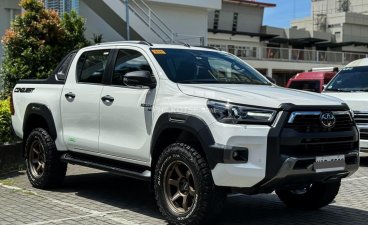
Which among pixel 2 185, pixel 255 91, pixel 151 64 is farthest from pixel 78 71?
pixel 255 91

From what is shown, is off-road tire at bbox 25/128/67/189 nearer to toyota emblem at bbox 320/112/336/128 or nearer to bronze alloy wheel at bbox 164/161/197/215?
bronze alloy wheel at bbox 164/161/197/215

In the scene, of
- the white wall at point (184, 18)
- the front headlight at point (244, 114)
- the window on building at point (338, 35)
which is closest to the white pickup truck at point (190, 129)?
the front headlight at point (244, 114)

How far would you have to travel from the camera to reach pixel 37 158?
27.3ft

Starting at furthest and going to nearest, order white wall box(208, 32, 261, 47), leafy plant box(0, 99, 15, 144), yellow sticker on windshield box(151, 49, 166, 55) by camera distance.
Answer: white wall box(208, 32, 261, 47), leafy plant box(0, 99, 15, 144), yellow sticker on windshield box(151, 49, 166, 55)

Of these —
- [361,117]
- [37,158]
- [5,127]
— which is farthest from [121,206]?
[361,117]

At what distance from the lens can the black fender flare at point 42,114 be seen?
7.93m

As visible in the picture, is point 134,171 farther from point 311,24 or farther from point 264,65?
point 311,24

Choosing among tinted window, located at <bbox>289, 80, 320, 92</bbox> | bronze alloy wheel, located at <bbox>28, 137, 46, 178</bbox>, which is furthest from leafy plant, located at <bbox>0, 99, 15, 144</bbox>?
tinted window, located at <bbox>289, 80, 320, 92</bbox>

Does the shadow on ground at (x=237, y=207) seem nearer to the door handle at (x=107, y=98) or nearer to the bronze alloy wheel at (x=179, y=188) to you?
the bronze alloy wheel at (x=179, y=188)

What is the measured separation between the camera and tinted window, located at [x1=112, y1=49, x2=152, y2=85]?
22.3 feet

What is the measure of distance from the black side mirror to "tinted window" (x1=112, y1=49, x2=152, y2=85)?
14.6 inches

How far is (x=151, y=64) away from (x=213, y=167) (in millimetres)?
1671

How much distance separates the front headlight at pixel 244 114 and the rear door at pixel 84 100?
7.02 feet

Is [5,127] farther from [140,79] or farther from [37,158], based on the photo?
[140,79]
